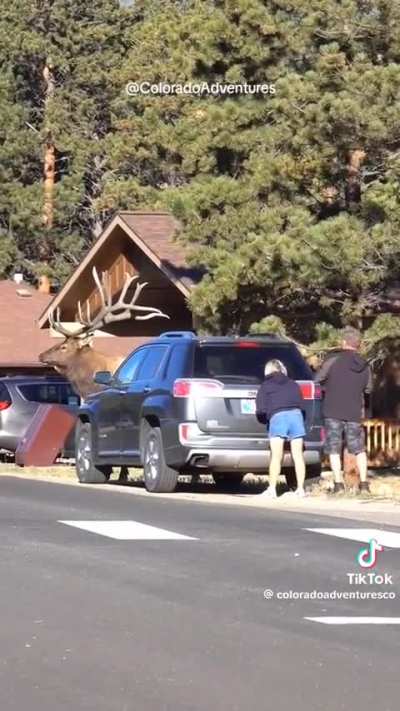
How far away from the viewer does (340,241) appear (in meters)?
20.2

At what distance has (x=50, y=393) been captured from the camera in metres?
29.2

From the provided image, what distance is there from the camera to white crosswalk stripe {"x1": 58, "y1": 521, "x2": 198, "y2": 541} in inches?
516

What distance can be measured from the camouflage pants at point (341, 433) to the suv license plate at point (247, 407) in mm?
833

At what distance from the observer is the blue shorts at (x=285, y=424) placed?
58.3ft

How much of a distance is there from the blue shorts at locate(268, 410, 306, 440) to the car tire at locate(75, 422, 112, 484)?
150 inches

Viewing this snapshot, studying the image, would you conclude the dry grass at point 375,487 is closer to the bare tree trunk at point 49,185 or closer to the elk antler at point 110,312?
the elk antler at point 110,312

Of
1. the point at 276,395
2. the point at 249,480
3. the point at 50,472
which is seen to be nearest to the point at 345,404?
the point at 276,395

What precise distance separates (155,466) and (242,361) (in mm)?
1582

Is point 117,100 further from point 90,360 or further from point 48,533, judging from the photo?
point 48,533

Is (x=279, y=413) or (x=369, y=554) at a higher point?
(x=279, y=413)

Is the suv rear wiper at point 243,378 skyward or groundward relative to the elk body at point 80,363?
skyward

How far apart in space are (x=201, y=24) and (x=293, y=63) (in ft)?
6.78

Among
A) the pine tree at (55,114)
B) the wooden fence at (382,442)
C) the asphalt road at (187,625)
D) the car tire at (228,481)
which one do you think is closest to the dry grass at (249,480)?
the car tire at (228,481)

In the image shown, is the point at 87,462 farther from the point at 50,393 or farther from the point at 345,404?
the point at 50,393
